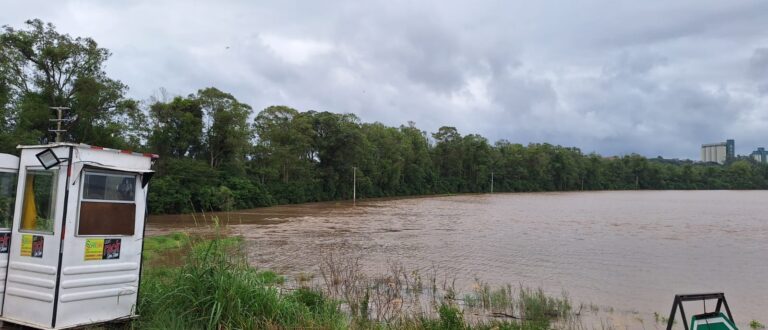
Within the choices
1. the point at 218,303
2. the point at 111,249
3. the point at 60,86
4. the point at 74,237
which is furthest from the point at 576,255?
the point at 60,86

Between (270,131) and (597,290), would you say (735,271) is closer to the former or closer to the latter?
(597,290)

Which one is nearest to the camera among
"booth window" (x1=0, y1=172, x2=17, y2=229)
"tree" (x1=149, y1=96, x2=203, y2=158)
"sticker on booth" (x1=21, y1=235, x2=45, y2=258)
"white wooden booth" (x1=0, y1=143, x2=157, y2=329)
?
"white wooden booth" (x1=0, y1=143, x2=157, y2=329)

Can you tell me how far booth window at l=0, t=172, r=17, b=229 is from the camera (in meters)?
5.51

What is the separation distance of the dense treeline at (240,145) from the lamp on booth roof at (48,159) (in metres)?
2.30

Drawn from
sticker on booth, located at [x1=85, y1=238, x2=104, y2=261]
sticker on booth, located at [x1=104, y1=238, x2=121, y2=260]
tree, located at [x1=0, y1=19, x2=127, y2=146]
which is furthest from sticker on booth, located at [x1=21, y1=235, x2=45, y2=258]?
tree, located at [x1=0, y1=19, x2=127, y2=146]

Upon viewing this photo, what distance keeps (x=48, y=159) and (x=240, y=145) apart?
150 feet

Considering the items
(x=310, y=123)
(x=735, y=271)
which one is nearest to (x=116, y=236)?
(x=735, y=271)

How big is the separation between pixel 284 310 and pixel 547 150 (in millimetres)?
121127

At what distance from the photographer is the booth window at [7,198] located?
217 inches

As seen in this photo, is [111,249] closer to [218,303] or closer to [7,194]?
[218,303]

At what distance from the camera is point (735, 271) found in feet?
50.1

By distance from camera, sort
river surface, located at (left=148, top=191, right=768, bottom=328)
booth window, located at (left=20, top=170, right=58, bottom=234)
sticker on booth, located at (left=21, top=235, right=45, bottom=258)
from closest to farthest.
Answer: sticker on booth, located at (left=21, top=235, right=45, bottom=258) → booth window, located at (left=20, top=170, right=58, bottom=234) → river surface, located at (left=148, top=191, right=768, bottom=328)

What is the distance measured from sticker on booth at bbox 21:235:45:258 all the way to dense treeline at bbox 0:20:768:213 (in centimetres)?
228

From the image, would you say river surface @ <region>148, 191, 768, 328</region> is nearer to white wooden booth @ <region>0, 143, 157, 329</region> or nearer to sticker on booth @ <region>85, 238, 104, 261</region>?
white wooden booth @ <region>0, 143, 157, 329</region>
